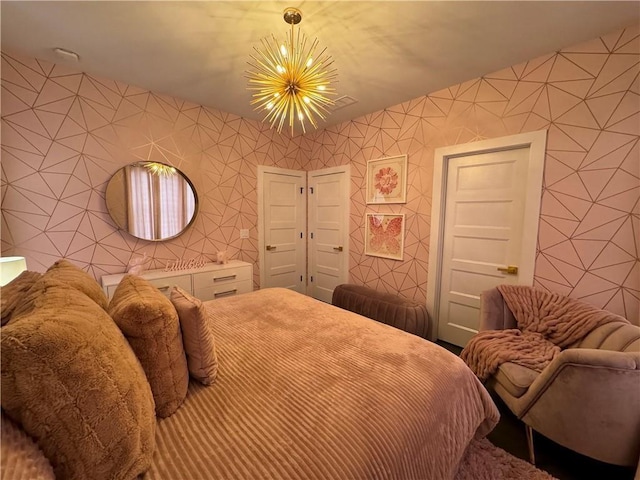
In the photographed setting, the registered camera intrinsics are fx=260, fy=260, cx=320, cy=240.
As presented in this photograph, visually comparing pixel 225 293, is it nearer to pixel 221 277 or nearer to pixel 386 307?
pixel 221 277

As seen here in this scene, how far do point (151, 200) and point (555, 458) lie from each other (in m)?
3.80

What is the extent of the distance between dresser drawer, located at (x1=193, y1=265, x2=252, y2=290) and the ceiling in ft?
6.29

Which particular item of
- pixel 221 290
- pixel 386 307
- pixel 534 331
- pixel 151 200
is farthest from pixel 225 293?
pixel 534 331

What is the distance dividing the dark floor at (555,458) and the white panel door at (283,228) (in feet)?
9.51

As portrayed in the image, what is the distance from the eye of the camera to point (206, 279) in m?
2.84

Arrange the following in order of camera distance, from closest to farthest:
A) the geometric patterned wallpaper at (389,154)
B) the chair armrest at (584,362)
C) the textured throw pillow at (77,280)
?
1. the textured throw pillow at (77,280)
2. the chair armrest at (584,362)
3. the geometric patterned wallpaper at (389,154)

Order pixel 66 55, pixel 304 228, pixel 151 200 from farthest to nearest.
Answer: pixel 304 228 < pixel 151 200 < pixel 66 55

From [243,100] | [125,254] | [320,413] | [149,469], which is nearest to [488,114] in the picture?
[243,100]

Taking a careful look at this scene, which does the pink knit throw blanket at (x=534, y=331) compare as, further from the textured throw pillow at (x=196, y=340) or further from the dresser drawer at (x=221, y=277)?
the dresser drawer at (x=221, y=277)

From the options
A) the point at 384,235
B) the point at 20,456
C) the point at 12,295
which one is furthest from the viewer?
the point at 384,235

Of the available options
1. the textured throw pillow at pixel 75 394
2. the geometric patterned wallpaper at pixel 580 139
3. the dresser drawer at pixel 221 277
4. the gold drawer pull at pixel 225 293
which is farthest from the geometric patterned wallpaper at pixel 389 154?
the textured throw pillow at pixel 75 394

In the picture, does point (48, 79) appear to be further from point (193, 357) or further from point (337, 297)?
point (337, 297)

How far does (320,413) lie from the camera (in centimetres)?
93

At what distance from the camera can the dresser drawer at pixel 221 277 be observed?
2785 millimetres
